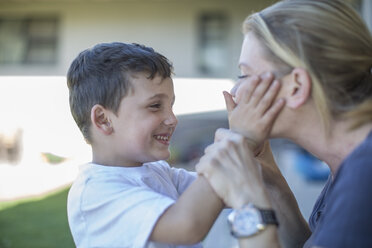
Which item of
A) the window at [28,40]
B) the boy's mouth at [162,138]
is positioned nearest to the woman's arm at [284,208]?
the boy's mouth at [162,138]

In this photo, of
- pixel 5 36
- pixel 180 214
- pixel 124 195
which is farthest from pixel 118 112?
pixel 5 36

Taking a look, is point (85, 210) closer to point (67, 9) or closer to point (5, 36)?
point (67, 9)

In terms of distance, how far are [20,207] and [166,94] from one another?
6.38 metres

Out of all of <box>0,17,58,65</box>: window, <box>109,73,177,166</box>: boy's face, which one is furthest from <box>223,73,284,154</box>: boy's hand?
<box>0,17,58,65</box>: window

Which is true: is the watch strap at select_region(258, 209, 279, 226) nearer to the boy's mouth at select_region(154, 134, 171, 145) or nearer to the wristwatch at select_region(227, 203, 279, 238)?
the wristwatch at select_region(227, 203, 279, 238)

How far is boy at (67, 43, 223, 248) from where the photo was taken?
6.00ft

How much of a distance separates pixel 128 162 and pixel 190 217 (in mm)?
600

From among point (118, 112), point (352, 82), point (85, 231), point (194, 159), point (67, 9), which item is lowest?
point (194, 159)

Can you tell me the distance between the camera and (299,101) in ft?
6.24

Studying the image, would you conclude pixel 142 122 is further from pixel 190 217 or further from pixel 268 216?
pixel 268 216

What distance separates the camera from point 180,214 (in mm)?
1791

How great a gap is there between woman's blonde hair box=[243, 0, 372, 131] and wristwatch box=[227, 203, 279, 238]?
449mm

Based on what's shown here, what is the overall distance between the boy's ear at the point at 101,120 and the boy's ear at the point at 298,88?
825 mm

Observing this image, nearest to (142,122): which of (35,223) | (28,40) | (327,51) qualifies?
(327,51)
